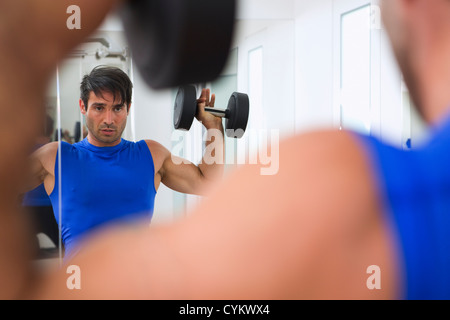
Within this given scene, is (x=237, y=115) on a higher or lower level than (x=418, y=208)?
higher

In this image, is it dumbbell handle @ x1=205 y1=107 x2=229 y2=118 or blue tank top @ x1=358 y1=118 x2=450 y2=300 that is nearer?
blue tank top @ x1=358 y1=118 x2=450 y2=300

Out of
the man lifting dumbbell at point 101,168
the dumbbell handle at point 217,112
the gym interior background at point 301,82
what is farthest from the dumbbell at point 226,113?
the gym interior background at point 301,82

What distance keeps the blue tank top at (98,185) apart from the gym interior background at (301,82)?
20.1 inches

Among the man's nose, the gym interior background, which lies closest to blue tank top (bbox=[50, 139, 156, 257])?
the man's nose

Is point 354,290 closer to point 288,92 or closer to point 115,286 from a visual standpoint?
point 115,286

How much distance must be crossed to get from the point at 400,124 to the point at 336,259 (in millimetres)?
2385

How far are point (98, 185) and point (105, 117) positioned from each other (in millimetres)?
195

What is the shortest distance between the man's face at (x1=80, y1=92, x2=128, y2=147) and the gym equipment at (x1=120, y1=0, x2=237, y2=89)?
869 millimetres

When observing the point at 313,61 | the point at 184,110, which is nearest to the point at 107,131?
the point at 184,110

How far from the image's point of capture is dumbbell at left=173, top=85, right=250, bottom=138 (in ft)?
4.33

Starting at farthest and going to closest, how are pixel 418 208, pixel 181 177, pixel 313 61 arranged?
pixel 313 61
pixel 181 177
pixel 418 208

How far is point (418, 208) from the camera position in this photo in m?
0.17

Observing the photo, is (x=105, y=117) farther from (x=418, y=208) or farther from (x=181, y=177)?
(x=418, y=208)

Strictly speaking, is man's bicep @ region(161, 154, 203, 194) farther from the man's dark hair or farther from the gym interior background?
the gym interior background
